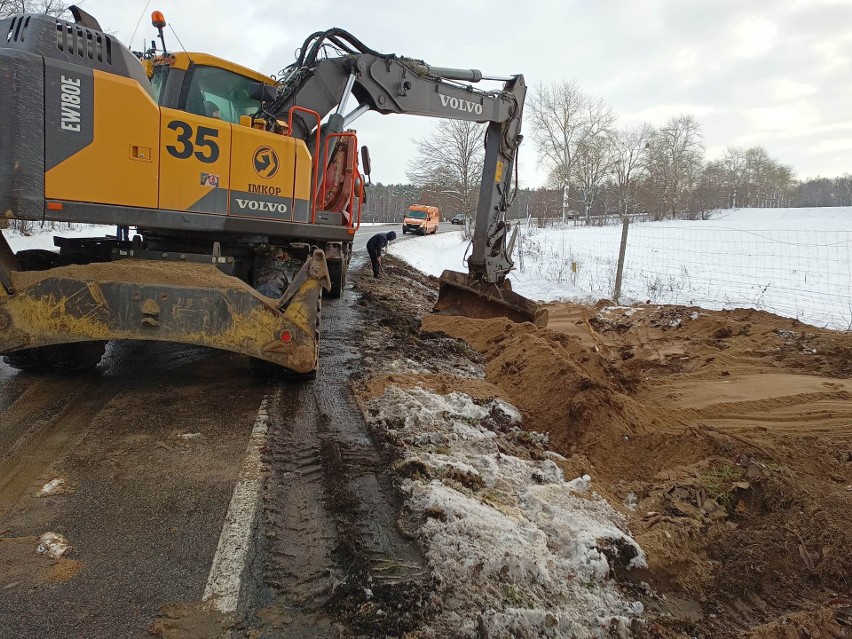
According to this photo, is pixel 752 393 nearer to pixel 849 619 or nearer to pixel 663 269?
pixel 849 619

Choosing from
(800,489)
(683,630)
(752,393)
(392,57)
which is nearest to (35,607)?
(683,630)

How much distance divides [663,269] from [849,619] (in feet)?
48.3

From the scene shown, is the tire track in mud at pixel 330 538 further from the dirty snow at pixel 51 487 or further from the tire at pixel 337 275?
the tire at pixel 337 275

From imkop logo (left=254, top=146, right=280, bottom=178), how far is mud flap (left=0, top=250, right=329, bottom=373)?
0.91 meters

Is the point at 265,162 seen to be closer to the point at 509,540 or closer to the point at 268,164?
the point at 268,164

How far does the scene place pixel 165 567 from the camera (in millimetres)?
2428

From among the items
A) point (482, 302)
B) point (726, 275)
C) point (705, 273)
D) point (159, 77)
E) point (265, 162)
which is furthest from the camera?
point (705, 273)

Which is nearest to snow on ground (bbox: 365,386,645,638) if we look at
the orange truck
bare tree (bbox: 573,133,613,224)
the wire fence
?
the wire fence

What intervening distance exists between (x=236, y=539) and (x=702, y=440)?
3156mm

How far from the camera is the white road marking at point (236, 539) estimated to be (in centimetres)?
226

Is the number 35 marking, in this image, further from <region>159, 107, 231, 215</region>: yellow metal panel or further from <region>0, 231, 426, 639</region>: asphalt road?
<region>0, 231, 426, 639</region>: asphalt road

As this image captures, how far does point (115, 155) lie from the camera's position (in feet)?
13.0

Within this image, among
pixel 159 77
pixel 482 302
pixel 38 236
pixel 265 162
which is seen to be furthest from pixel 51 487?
pixel 38 236

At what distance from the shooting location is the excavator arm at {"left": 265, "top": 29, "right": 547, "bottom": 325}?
6254 mm
